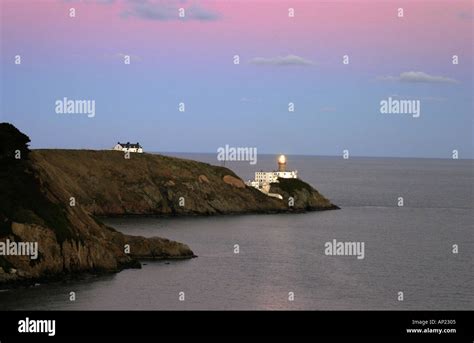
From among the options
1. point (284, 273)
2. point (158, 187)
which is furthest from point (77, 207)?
point (158, 187)

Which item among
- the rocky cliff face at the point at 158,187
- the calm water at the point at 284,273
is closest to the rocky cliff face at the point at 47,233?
the calm water at the point at 284,273

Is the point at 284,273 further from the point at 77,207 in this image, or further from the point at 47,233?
the point at 47,233

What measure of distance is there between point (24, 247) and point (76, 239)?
23.1ft

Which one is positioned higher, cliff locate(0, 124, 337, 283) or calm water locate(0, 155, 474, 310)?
cliff locate(0, 124, 337, 283)

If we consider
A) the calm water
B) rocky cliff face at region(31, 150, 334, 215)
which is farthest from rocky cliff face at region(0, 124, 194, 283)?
rocky cliff face at region(31, 150, 334, 215)

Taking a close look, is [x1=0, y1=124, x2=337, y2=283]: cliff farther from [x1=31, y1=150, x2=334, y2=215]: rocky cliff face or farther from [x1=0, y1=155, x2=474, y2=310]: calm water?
[x1=0, y1=155, x2=474, y2=310]: calm water

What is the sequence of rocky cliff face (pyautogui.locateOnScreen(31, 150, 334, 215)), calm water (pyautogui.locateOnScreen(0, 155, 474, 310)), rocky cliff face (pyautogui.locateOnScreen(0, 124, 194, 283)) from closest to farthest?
1. calm water (pyautogui.locateOnScreen(0, 155, 474, 310))
2. rocky cliff face (pyautogui.locateOnScreen(0, 124, 194, 283))
3. rocky cliff face (pyautogui.locateOnScreen(31, 150, 334, 215))

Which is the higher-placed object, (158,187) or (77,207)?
(158,187)

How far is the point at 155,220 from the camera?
162750mm

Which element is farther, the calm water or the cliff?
the cliff

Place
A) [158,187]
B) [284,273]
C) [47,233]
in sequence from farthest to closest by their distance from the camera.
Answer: [158,187], [284,273], [47,233]

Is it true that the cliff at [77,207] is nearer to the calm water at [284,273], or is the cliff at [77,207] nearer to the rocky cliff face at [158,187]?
the rocky cliff face at [158,187]

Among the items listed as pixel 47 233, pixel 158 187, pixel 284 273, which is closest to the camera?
pixel 47 233
